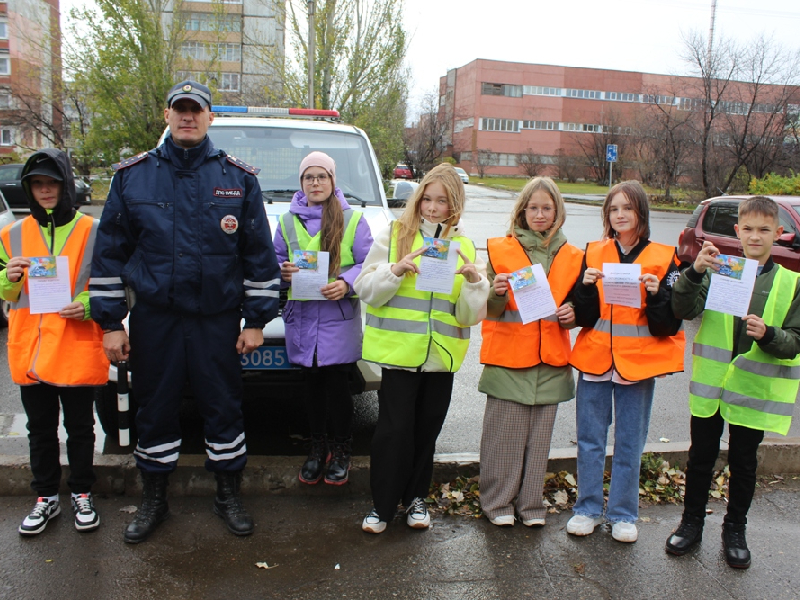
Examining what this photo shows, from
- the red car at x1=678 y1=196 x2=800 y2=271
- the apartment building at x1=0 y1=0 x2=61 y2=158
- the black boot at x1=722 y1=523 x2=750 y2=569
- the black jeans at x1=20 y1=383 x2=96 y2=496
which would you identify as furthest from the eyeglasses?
the apartment building at x1=0 y1=0 x2=61 y2=158

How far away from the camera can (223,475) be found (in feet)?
12.4

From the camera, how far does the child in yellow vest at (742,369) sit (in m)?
3.38

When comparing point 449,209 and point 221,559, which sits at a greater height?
point 449,209

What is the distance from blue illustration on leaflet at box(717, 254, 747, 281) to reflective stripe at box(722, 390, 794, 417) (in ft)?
1.93

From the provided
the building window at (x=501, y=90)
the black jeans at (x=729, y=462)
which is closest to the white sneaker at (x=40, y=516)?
the black jeans at (x=729, y=462)

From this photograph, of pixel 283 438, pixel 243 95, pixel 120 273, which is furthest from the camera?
pixel 243 95

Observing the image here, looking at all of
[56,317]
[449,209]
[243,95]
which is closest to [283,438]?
[56,317]

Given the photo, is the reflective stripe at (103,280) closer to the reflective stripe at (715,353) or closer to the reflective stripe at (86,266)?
the reflective stripe at (86,266)

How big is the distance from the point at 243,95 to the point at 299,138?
25.1 metres

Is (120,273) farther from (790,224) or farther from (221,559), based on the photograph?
(790,224)

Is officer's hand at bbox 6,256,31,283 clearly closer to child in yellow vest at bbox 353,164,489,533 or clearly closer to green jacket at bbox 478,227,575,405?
child in yellow vest at bbox 353,164,489,533

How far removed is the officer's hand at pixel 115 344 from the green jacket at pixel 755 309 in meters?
2.67

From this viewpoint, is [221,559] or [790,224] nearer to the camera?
[221,559]

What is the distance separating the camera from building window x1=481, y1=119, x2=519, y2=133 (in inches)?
3130
